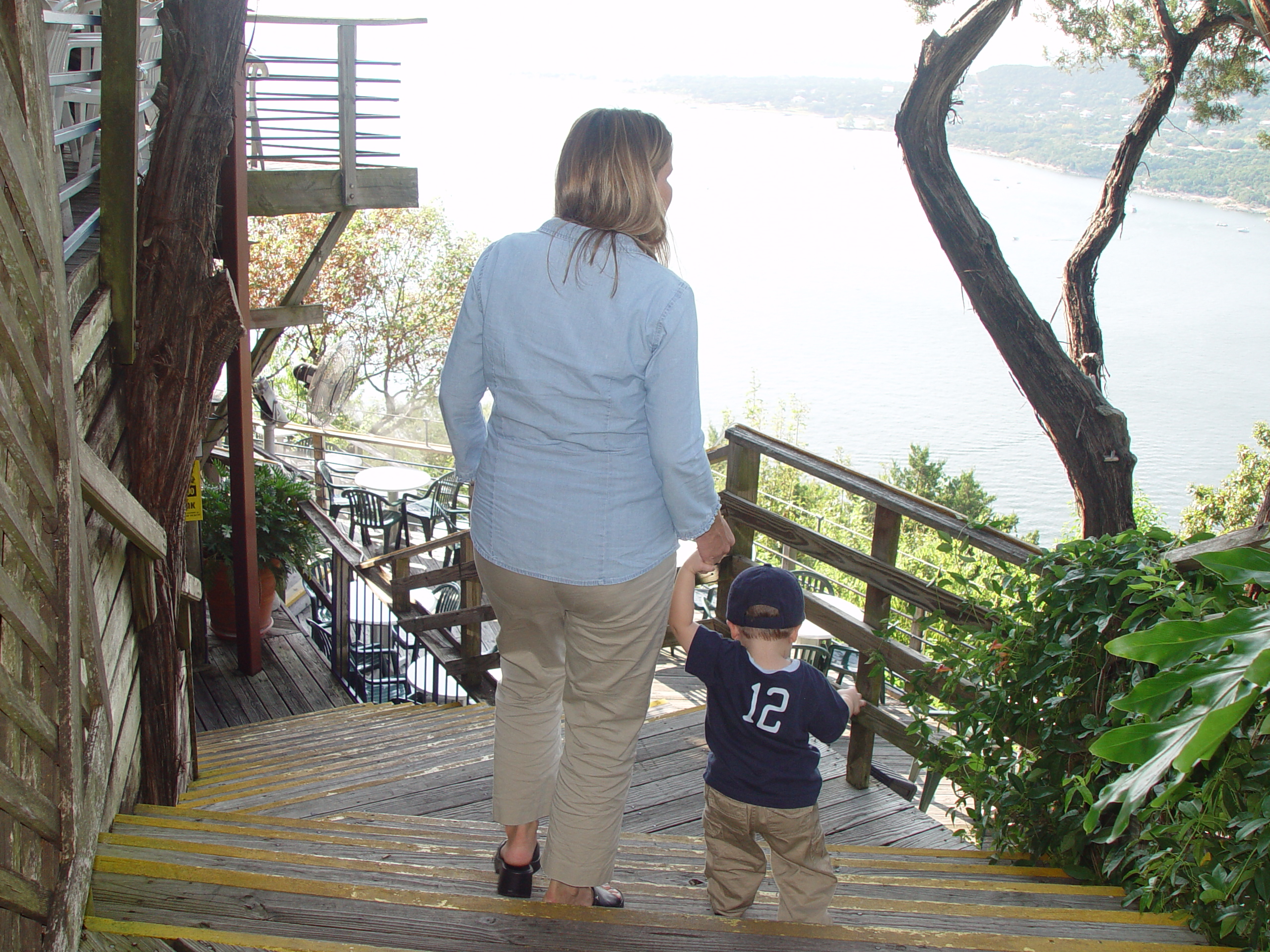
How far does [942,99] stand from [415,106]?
474ft

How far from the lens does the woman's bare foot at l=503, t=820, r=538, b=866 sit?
6.13ft

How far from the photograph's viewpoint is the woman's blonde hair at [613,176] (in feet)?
5.38

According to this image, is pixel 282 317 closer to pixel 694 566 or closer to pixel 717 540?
pixel 694 566

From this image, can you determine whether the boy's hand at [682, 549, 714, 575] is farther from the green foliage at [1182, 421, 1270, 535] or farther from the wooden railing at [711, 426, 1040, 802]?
the green foliage at [1182, 421, 1270, 535]

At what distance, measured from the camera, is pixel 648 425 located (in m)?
1.65

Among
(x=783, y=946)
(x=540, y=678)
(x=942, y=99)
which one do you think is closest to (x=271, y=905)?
(x=540, y=678)

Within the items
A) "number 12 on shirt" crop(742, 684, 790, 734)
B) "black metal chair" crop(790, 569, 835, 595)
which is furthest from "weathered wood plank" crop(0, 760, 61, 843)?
"black metal chair" crop(790, 569, 835, 595)

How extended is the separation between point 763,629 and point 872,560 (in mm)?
1065

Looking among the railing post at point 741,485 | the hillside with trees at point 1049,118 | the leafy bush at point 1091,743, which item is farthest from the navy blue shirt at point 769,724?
the hillside with trees at point 1049,118

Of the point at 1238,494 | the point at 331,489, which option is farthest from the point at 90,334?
the point at 1238,494

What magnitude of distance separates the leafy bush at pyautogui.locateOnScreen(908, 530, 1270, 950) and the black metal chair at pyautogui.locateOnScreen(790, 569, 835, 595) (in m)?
3.60

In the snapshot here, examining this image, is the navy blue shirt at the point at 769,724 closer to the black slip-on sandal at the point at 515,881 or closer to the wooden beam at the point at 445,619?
the black slip-on sandal at the point at 515,881

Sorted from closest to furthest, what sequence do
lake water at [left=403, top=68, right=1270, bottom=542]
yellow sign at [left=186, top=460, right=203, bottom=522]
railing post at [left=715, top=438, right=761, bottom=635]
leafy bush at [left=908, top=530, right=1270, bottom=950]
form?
leafy bush at [left=908, top=530, right=1270, bottom=950] < railing post at [left=715, top=438, right=761, bottom=635] < yellow sign at [left=186, top=460, right=203, bottom=522] < lake water at [left=403, top=68, right=1270, bottom=542]

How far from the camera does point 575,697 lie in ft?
5.94
